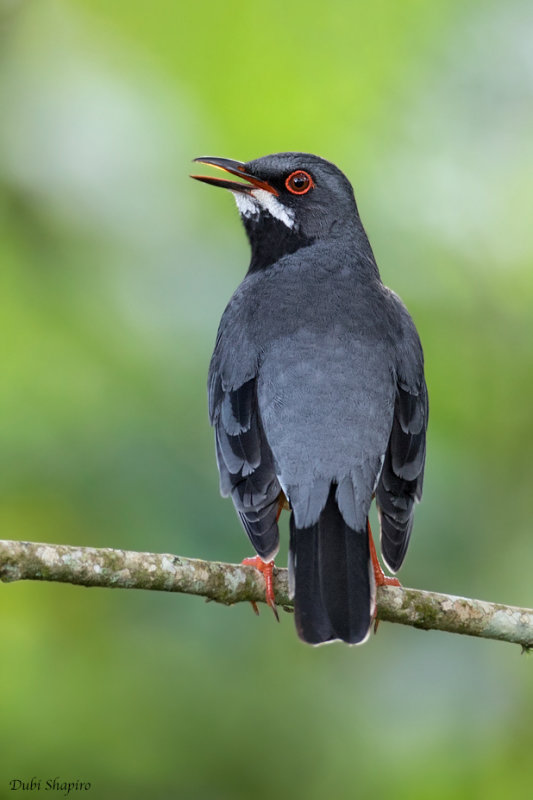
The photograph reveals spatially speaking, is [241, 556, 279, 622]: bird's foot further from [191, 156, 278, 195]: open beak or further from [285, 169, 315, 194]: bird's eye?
[285, 169, 315, 194]: bird's eye

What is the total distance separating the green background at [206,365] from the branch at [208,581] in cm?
88

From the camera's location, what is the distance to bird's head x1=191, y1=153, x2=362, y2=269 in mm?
6375

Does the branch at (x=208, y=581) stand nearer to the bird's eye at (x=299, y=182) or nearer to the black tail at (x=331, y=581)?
the black tail at (x=331, y=581)

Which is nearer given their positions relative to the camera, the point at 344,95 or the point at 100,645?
the point at 100,645

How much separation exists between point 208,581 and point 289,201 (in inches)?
109

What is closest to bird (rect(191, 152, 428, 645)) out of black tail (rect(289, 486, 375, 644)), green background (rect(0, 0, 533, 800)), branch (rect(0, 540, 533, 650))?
black tail (rect(289, 486, 375, 644))

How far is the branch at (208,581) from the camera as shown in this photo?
398cm

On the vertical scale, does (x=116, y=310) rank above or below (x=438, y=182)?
below

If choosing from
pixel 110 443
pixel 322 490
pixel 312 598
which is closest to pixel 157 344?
pixel 110 443

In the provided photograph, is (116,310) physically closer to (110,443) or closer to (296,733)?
(110,443)

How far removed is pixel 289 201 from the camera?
21.2 ft

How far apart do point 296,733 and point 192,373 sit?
2032 mm

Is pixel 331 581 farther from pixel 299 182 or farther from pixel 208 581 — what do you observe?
pixel 299 182

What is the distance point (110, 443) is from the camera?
5695 mm
